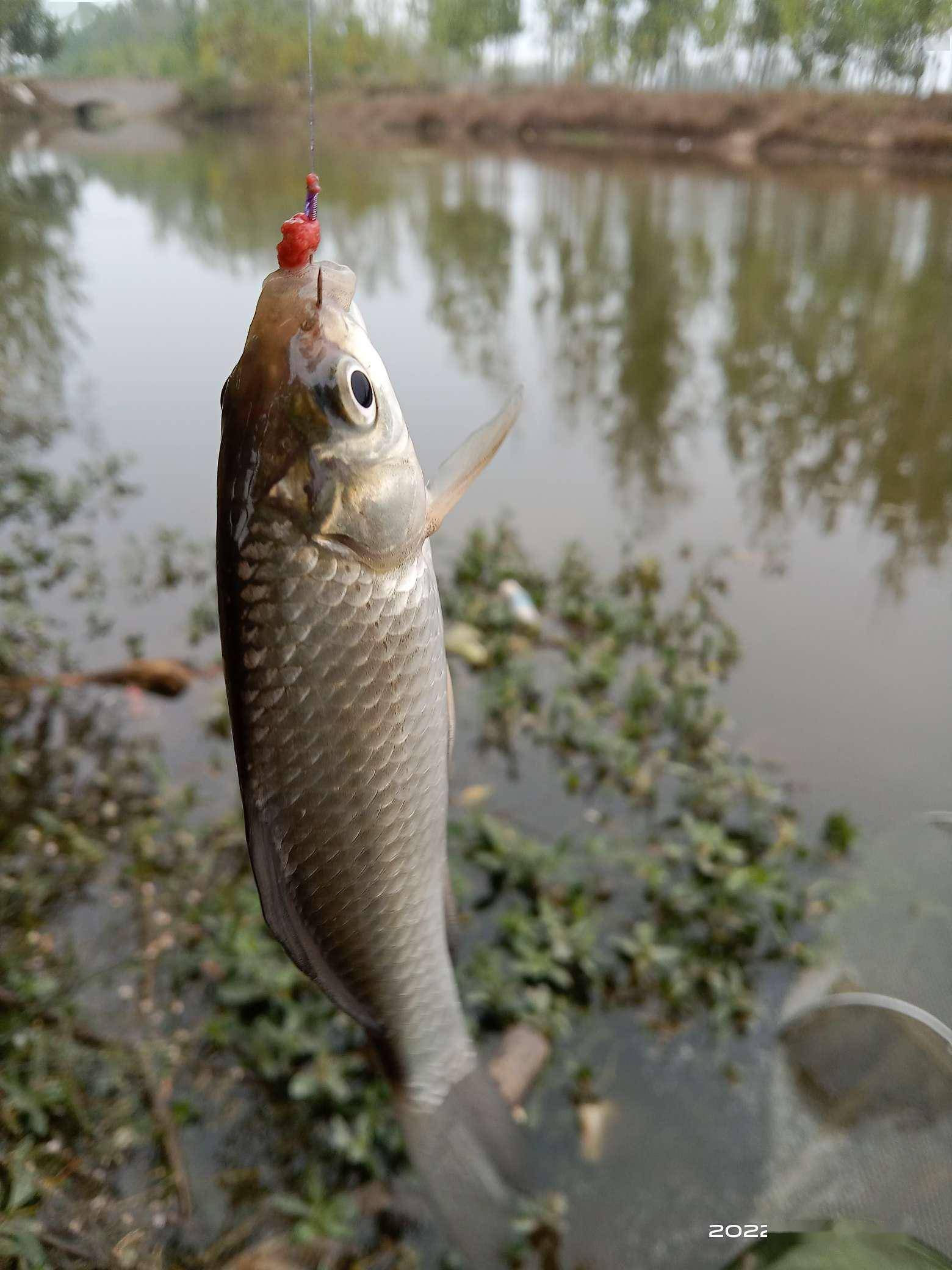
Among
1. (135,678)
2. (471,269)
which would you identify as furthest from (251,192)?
(135,678)

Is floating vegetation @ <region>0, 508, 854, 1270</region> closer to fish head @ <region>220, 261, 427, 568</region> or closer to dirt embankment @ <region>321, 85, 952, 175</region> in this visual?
fish head @ <region>220, 261, 427, 568</region>

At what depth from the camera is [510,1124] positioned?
1.37 metres

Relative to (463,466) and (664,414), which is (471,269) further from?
(463,466)

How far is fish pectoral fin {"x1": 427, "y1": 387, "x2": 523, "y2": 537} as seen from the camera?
0.81 meters

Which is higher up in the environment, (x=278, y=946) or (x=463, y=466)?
(x=463, y=466)

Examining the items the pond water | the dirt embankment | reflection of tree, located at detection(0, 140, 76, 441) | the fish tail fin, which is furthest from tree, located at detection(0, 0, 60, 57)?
the dirt embankment

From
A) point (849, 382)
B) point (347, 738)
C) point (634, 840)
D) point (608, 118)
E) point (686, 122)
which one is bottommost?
point (634, 840)

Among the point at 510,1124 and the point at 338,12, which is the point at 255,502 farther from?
the point at 338,12

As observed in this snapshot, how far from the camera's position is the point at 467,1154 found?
1.29m

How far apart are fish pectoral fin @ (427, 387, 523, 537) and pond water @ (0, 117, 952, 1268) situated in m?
1.56

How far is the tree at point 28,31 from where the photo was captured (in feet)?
6.77

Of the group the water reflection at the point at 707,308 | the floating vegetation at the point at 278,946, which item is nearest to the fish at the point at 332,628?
the floating vegetation at the point at 278,946

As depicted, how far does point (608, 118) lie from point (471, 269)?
16.0 metres

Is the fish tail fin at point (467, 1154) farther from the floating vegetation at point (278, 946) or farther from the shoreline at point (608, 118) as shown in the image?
the shoreline at point (608, 118)
